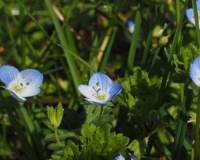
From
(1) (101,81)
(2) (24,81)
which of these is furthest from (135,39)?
(2) (24,81)

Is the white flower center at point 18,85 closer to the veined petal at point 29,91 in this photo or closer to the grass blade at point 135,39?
the veined petal at point 29,91

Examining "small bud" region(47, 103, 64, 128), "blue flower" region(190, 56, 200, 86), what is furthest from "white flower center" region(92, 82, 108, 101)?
"blue flower" region(190, 56, 200, 86)

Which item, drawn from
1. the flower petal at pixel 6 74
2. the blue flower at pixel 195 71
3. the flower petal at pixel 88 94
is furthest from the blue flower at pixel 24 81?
the blue flower at pixel 195 71

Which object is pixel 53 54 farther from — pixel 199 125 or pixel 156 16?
pixel 199 125

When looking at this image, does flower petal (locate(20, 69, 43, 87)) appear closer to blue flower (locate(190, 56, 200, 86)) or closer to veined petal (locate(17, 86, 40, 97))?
veined petal (locate(17, 86, 40, 97))

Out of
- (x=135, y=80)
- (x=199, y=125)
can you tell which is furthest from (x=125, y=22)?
(x=199, y=125)

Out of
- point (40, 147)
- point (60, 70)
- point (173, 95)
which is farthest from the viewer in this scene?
point (60, 70)
